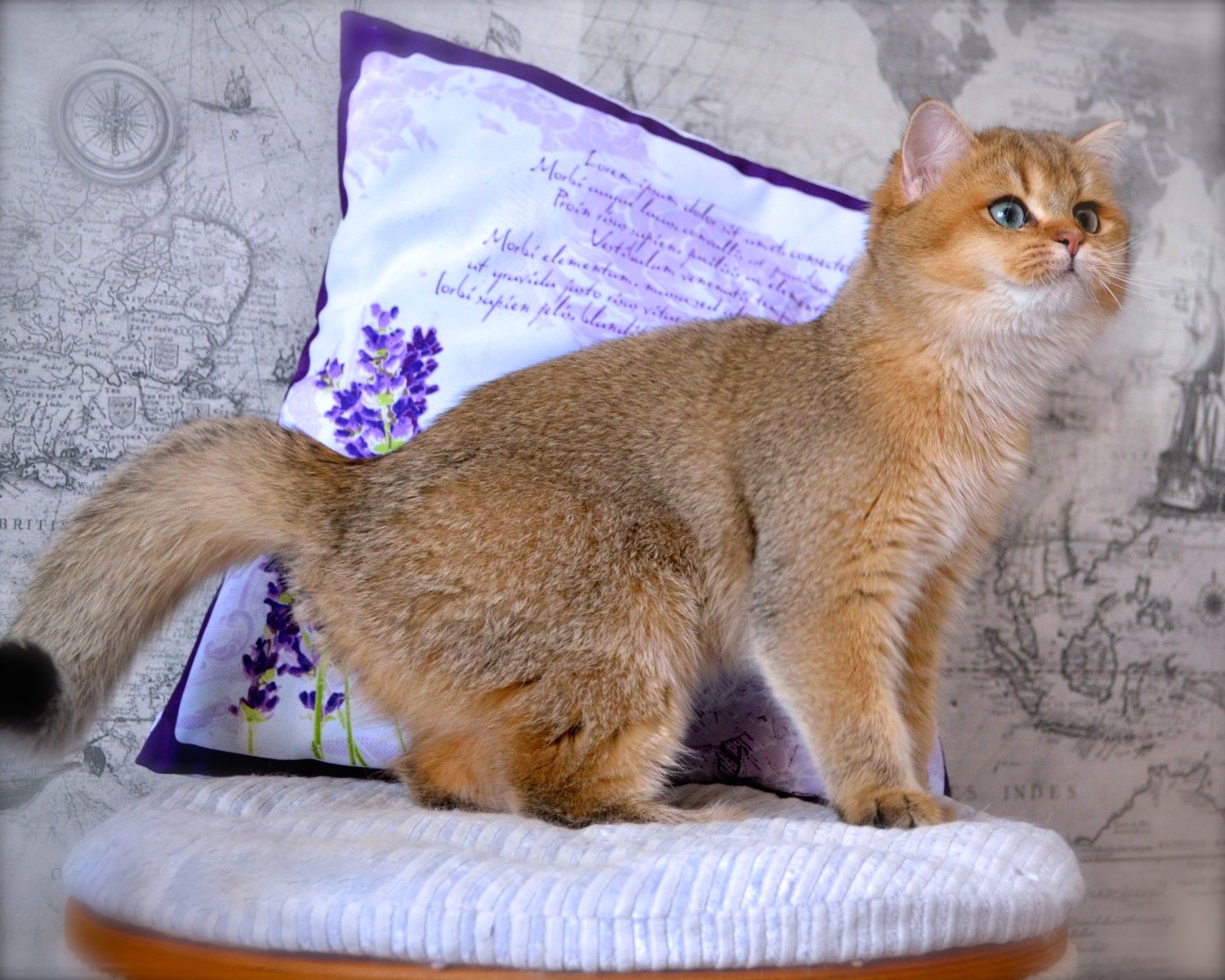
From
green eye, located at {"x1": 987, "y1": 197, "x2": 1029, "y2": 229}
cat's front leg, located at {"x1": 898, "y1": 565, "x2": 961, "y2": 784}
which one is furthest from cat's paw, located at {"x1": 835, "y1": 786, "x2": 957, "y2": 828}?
green eye, located at {"x1": 987, "y1": 197, "x2": 1029, "y2": 229}

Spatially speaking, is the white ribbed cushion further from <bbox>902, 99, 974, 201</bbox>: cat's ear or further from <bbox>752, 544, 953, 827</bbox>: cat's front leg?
<bbox>902, 99, 974, 201</bbox>: cat's ear

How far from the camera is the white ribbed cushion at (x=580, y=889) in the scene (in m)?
0.82

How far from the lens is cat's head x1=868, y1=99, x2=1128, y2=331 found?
1.22m

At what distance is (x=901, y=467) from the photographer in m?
1.24

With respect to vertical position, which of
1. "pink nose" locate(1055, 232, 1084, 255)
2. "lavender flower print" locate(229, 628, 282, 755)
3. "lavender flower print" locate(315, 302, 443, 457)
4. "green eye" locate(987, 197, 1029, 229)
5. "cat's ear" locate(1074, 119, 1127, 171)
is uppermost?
"cat's ear" locate(1074, 119, 1127, 171)

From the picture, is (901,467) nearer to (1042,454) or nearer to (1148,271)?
(1042,454)

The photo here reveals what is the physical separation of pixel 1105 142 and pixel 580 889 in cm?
122

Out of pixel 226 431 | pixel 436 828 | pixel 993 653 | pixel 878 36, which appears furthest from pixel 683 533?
pixel 878 36

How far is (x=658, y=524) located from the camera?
1.27 m

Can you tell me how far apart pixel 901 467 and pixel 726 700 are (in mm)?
429

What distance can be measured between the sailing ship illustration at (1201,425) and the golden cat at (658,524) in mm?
950

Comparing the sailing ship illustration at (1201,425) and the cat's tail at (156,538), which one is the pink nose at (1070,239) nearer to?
the cat's tail at (156,538)

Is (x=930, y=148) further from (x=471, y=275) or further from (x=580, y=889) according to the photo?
(x=580, y=889)

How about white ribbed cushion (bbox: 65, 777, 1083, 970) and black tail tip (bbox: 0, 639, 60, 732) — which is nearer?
white ribbed cushion (bbox: 65, 777, 1083, 970)
